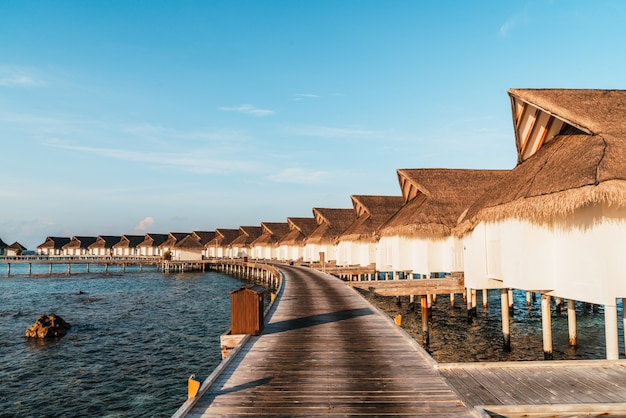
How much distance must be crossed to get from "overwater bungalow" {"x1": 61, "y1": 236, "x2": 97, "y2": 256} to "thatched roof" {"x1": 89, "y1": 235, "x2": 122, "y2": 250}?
→ 1879 mm

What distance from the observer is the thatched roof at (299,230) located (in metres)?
65.8

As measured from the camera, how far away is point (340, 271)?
37.5 meters

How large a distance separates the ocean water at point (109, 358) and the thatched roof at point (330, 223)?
2119cm

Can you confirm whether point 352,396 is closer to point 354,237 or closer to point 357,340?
point 357,340

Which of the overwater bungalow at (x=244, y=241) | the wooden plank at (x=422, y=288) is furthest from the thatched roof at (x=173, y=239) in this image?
the wooden plank at (x=422, y=288)

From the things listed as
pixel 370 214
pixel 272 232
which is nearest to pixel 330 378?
pixel 370 214

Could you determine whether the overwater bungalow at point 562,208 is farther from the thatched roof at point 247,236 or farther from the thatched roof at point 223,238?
the thatched roof at point 223,238

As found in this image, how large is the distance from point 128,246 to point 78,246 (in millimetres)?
17472

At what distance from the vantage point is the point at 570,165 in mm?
13781

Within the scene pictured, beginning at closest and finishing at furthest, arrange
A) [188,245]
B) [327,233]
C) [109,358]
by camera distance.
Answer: [109,358] < [327,233] < [188,245]

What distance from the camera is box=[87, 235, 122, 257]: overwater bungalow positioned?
4671 inches

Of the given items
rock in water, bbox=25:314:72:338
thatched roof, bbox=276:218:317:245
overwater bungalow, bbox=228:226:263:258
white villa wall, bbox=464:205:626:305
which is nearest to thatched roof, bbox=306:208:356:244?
thatched roof, bbox=276:218:317:245

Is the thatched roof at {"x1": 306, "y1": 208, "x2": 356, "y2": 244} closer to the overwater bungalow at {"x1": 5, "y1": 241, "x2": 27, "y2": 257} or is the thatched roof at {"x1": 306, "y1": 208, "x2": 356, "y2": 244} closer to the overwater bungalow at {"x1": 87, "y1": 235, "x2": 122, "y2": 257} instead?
the overwater bungalow at {"x1": 87, "y1": 235, "x2": 122, "y2": 257}

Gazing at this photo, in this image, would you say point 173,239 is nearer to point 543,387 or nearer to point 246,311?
point 246,311
